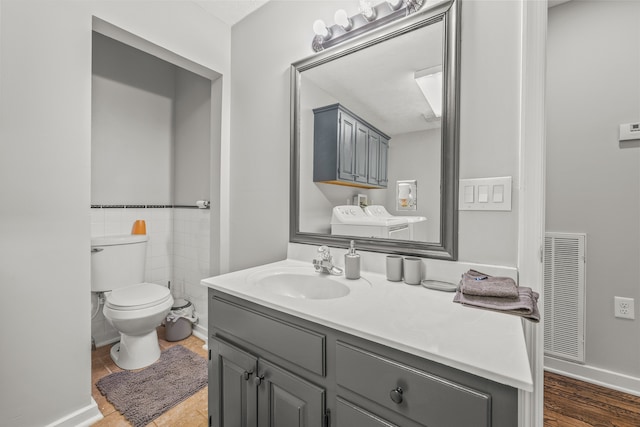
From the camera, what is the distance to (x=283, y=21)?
64.7 inches

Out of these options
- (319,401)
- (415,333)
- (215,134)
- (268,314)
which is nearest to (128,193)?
(215,134)

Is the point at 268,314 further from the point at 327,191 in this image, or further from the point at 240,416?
the point at 327,191

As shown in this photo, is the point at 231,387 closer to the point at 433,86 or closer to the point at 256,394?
the point at 256,394

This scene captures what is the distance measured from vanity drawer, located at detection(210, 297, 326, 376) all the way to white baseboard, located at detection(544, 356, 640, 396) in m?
1.85

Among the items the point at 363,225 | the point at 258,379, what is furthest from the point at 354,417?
the point at 363,225

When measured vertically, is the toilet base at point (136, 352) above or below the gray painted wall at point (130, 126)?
below

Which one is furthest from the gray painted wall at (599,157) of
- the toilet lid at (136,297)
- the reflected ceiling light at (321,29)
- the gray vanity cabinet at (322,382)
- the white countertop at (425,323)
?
the toilet lid at (136,297)

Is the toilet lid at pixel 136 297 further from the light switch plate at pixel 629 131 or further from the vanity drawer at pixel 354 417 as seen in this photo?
the light switch plate at pixel 629 131

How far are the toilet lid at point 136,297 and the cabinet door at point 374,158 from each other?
155 centimetres

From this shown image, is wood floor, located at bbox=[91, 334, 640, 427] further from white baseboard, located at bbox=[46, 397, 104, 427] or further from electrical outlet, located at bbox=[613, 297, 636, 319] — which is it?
electrical outlet, located at bbox=[613, 297, 636, 319]

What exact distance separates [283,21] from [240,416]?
78.6 inches

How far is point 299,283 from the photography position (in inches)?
51.3

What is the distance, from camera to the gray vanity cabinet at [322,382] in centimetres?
58

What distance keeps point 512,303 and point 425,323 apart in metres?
0.25
